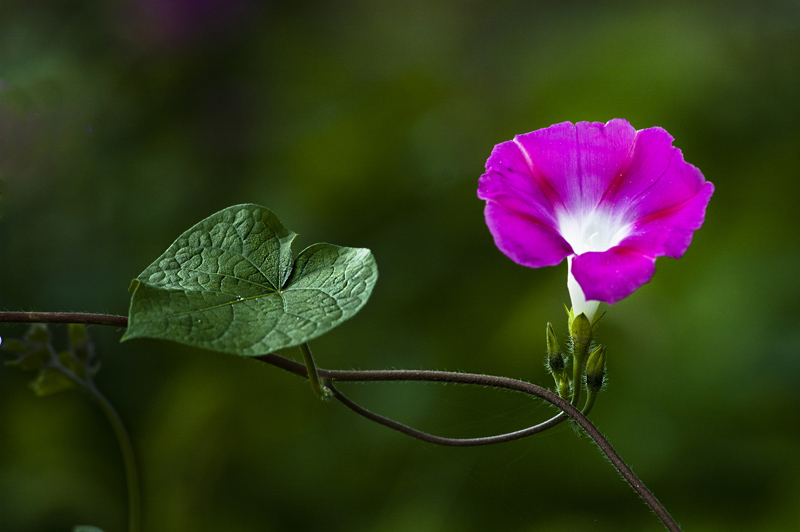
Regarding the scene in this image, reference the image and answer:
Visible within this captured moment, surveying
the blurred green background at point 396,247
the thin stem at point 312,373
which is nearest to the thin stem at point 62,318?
the thin stem at point 312,373

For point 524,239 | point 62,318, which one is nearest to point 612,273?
point 524,239

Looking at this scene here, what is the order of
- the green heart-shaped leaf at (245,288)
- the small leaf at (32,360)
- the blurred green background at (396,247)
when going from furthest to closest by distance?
the blurred green background at (396,247) → the small leaf at (32,360) → the green heart-shaped leaf at (245,288)

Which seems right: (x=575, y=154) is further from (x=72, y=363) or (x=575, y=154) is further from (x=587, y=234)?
(x=72, y=363)

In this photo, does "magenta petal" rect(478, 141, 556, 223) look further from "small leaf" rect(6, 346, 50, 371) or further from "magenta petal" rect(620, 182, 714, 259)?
"small leaf" rect(6, 346, 50, 371)

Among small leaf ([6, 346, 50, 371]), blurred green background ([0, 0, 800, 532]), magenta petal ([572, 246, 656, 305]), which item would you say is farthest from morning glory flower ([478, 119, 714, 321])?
small leaf ([6, 346, 50, 371])

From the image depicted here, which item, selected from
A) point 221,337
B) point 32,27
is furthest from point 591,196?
point 32,27

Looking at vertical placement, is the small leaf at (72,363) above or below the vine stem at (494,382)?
below

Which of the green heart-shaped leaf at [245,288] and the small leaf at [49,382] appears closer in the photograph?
the green heart-shaped leaf at [245,288]

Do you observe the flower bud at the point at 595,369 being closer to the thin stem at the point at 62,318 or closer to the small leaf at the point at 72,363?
the thin stem at the point at 62,318
